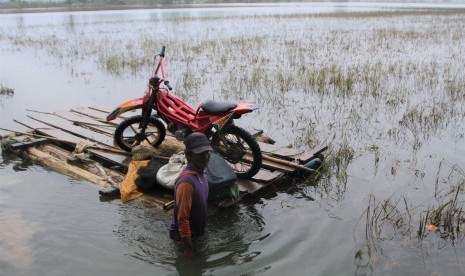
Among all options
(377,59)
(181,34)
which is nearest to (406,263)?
(377,59)

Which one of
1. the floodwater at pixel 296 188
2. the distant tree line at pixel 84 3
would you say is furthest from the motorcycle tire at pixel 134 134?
the distant tree line at pixel 84 3

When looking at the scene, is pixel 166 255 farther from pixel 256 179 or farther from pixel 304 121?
pixel 304 121

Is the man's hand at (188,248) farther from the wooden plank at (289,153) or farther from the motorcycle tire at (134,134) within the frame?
the motorcycle tire at (134,134)

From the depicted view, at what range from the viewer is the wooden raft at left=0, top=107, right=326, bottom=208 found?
5.36 m

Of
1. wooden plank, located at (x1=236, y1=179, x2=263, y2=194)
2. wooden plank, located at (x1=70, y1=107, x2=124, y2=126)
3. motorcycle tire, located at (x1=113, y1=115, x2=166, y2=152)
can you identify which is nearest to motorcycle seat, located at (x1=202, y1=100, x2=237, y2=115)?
wooden plank, located at (x1=236, y1=179, x2=263, y2=194)

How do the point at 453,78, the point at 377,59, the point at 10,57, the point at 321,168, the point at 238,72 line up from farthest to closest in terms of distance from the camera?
the point at 10,57
the point at 377,59
the point at 238,72
the point at 453,78
the point at 321,168

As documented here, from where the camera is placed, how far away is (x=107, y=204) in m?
5.06

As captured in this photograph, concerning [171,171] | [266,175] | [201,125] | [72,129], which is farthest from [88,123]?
[266,175]

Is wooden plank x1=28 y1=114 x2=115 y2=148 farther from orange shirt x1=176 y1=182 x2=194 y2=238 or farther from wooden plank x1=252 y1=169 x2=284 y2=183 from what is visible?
orange shirt x1=176 y1=182 x2=194 y2=238

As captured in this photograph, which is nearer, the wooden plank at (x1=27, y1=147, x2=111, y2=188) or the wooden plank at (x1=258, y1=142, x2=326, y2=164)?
the wooden plank at (x1=27, y1=147, x2=111, y2=188)

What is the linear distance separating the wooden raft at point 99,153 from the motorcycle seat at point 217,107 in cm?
87

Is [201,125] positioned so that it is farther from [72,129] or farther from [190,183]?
[72,129]

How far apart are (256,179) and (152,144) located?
1701 mm

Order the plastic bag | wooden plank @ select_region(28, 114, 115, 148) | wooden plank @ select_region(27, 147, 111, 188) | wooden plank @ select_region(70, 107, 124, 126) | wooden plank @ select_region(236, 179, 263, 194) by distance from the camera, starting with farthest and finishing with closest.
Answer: wooden plank @ select_region(70, 107, 124, 126), wooden plank @ select_region(28, 114, 115, 148), wooden plank @ select_region(27, 147, 111, 188), wooden plank @ select_region(236, 179, 263, 194), the plastic bag
